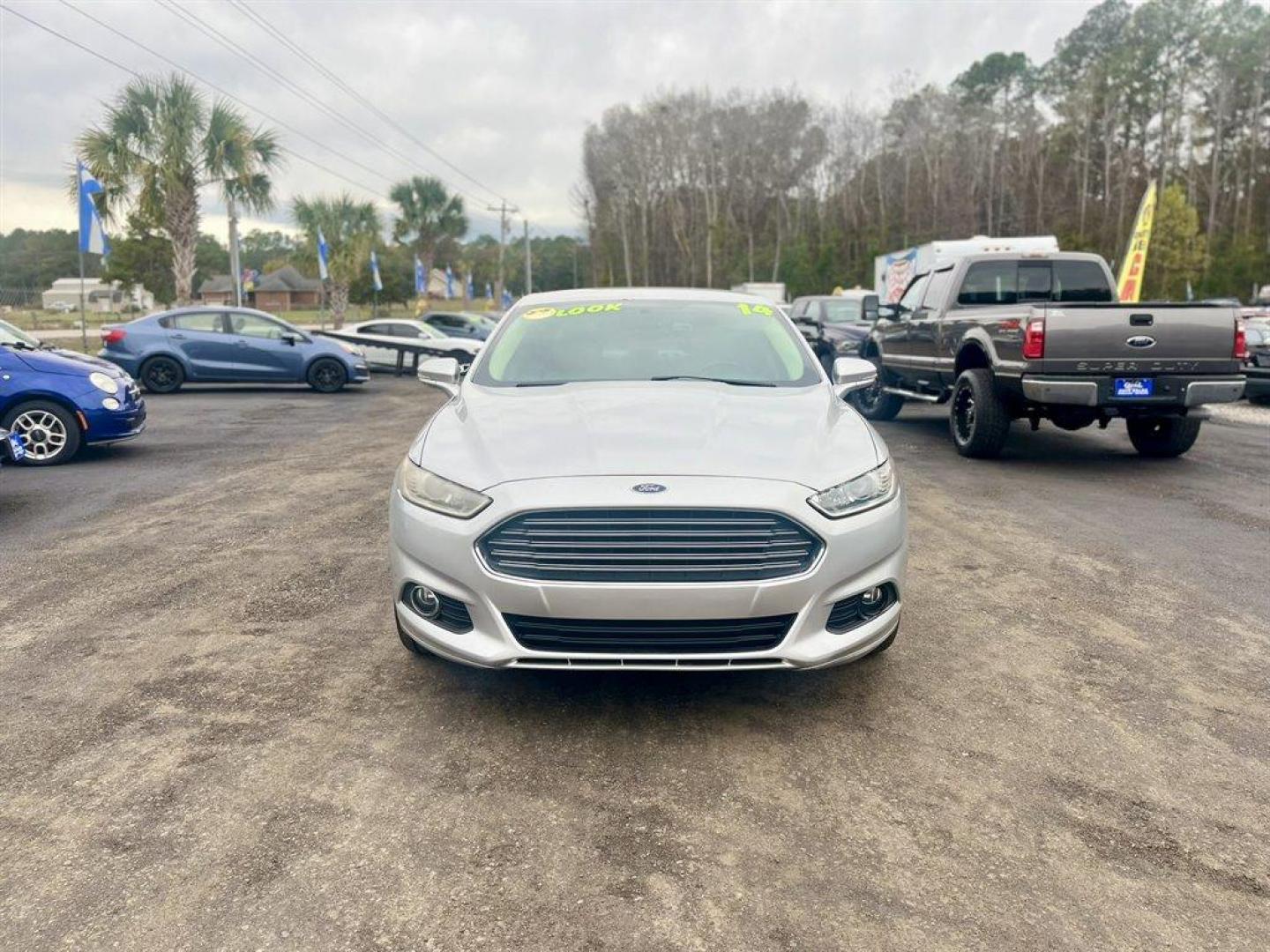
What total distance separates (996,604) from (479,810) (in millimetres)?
3057

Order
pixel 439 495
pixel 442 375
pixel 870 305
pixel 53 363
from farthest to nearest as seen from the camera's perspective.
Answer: pixel 870 305 < pixel 53 363 < pixel 442 375 < pixel 439 495

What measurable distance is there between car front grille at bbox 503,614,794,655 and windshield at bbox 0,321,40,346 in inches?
323

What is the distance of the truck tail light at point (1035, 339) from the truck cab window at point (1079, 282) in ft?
7.28

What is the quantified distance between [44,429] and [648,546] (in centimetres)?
814

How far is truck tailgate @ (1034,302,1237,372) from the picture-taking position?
26.3 feet

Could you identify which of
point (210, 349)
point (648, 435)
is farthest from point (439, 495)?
point (210, 349)

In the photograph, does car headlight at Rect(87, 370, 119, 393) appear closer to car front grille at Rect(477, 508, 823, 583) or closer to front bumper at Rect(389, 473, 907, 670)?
front bumper at Rect(389, 473, 907, 670)

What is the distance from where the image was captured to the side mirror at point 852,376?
15.9ft

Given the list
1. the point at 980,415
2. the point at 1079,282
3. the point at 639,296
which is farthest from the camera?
the point at 1079,282

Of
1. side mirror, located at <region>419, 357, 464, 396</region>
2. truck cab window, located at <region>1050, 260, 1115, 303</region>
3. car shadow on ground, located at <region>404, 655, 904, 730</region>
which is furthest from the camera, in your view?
truck cab window, located at <region>1050, 260, 1115, 303</region>

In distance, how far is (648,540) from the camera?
10.4 ft

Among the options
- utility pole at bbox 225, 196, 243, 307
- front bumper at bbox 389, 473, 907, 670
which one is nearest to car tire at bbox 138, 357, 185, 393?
utility pole at bbox 225, 196, 243, 307

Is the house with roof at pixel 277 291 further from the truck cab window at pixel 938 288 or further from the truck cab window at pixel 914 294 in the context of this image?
the truck cab window at pixel 938 288

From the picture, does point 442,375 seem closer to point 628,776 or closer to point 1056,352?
point 628,776
